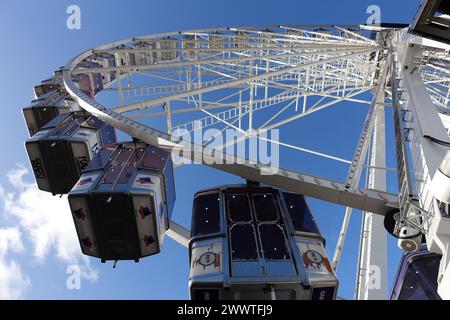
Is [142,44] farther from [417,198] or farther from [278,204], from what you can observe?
[417,198]

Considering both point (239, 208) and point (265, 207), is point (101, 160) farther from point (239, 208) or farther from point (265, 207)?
point (265, 207)

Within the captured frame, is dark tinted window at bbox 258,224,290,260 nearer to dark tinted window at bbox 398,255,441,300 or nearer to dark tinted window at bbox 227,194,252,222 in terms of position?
dark tinted window at bbox 227,194,252,222

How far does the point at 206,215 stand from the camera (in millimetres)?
8500

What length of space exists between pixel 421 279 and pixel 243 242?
3.94 m

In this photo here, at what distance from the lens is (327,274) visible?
22.7ft

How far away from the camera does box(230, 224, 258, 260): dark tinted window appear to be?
7109mm

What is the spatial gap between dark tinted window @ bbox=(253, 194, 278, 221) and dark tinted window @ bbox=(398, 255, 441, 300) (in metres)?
3.12

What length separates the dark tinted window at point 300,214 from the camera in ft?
27.0

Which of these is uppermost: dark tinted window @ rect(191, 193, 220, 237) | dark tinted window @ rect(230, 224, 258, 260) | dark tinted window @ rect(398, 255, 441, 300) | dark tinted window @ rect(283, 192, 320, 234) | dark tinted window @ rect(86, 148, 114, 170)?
dark tinted window @ rect(86, 148, 114, 170)

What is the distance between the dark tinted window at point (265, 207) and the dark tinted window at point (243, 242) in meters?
0.46

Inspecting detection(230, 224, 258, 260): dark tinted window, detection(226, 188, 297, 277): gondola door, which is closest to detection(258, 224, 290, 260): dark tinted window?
detection(226, 188, 297, 277): gondola door

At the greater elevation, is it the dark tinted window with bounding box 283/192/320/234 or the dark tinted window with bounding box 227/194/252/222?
the dark tinted window with bounding box 227/194/252/222

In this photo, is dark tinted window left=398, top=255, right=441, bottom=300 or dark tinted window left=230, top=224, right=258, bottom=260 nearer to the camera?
dark tinted window left=230, top=224, right=258, bottom=260
